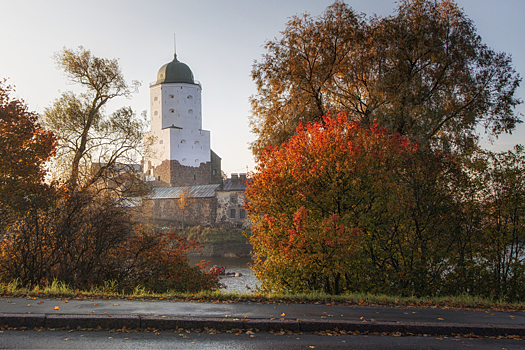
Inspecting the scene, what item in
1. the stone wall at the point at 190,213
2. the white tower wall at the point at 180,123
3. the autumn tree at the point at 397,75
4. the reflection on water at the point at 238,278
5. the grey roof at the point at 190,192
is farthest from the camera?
the white tower wall at the point at 180,123

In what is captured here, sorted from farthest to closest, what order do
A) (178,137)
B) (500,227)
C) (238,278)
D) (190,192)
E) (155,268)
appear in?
(178,137)
(190,192)
(238,278)
(155,268)
(500,227)

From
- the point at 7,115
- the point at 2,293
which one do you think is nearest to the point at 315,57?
the point at 7,115

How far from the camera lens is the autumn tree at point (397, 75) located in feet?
53.6

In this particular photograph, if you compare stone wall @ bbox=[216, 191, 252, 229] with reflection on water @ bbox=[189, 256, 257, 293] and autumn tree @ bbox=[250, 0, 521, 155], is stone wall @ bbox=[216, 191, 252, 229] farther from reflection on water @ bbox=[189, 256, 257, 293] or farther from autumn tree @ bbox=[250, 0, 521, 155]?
autumn tree @ bbox=[250, 0, 521, 155]

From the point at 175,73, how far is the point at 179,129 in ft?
31.7

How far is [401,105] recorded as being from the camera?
1590 centimetres

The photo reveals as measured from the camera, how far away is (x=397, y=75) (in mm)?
16344

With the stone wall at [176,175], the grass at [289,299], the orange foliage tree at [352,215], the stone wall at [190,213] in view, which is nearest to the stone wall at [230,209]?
the stone wall at [190,213]

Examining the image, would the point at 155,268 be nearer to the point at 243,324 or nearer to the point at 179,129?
the point at 243,324

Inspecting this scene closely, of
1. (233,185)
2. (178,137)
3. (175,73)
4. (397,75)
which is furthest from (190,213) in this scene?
(397,75)

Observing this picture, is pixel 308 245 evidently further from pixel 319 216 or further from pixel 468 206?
pixel 468 206

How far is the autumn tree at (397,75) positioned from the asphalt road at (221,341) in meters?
10.4

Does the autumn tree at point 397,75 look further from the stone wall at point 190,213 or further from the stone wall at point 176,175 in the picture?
the stone wall at point 176,175

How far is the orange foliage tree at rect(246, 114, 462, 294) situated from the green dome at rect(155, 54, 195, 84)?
6436 cm
